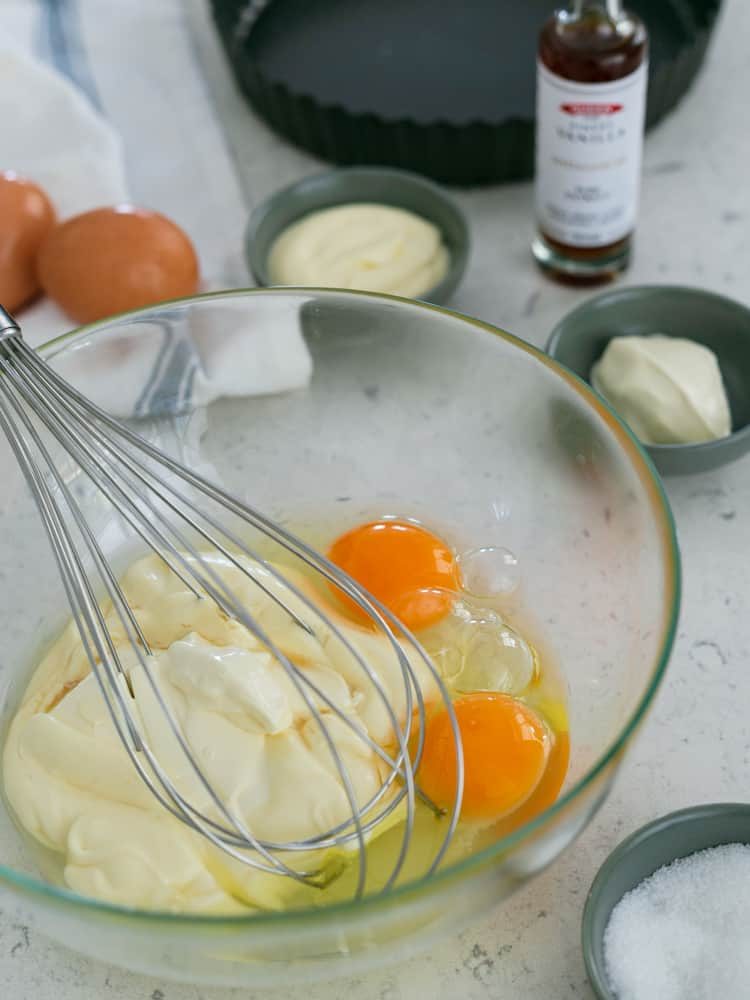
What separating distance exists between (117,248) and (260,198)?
0.31m

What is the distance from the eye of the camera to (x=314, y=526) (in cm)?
108

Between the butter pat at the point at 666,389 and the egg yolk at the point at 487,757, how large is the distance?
0.35 m

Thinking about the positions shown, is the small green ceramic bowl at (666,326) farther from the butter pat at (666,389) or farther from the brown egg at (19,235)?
the brown egg at (19,235)

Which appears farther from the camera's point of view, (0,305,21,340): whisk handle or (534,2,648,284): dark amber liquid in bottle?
(534,2,648,284): dark amber liquid in bottle

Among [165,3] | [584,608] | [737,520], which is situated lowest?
[737,520]

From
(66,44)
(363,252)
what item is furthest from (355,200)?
(66,44)

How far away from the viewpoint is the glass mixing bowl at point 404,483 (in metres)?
0.71

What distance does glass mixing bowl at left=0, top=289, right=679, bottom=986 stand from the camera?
714mm

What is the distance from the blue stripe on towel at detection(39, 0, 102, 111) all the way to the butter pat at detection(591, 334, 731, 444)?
0.78 metres

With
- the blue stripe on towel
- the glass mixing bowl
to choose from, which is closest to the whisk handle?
the glass mixing bowl

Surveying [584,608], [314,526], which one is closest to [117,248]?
[314,526]

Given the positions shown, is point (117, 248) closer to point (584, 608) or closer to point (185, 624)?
point (185, 624)

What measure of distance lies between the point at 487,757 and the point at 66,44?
119 centimetres

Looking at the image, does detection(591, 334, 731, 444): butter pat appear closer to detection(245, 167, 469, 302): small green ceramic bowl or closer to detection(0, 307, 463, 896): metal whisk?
detection(245, 167, 469, 302): small green ceramic bowl
